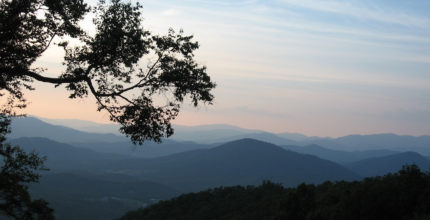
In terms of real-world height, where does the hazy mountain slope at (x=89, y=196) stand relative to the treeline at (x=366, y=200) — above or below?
below

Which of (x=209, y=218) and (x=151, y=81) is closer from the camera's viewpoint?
(x=151, y=81)

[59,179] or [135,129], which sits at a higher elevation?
[135,129]

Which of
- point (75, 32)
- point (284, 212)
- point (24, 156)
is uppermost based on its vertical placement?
point (75, 32)

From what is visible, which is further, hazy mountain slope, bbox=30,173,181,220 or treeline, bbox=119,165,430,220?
hazy mountain slope, bbox=30,173,181,220

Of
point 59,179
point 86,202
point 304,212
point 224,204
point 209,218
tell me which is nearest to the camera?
point 304,212

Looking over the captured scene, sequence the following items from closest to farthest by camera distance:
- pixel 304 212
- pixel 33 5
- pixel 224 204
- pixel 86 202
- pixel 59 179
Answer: pixel 33 5
pixel 304 212
pixel 224 204
pixel 86 202
pixel 59 179

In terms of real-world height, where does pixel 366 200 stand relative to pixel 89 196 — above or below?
above

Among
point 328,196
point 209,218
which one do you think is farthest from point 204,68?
point 209,218

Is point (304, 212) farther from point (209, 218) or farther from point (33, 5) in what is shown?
point (209, 218)

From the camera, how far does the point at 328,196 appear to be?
53.3 ft

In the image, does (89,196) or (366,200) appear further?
(89,196)

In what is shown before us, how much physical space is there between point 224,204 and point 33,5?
83.5 feet

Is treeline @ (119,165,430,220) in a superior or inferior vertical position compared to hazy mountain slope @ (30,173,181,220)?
superior

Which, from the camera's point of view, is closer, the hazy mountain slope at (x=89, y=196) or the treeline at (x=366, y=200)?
the treeline at (x=366, y=200)
